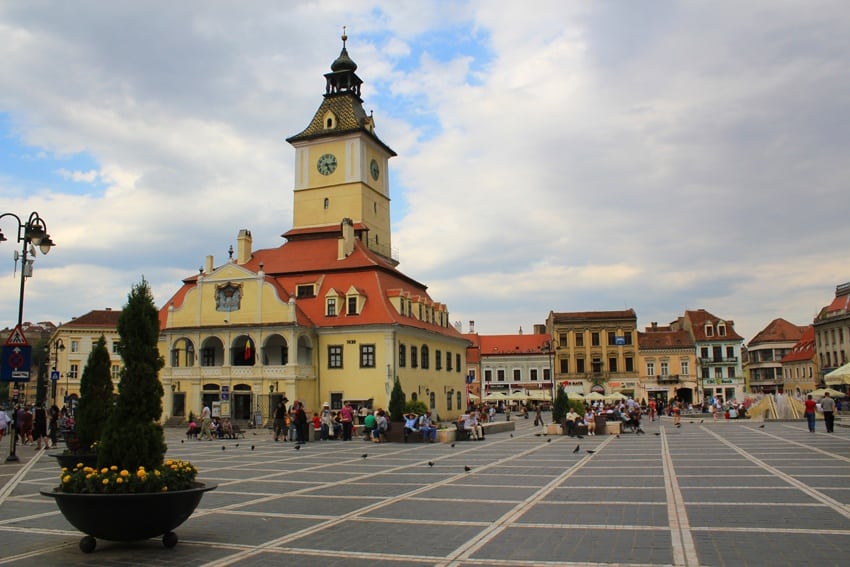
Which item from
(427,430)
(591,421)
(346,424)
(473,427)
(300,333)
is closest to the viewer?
(427,430)

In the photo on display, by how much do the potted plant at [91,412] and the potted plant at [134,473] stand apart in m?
4.56

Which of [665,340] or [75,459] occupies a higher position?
[665,340]

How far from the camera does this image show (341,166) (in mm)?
59094

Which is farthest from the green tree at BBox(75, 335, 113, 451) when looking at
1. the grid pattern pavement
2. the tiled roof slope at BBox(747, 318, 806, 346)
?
the tiled roof slope at BBox(747, 318, 806, 346)

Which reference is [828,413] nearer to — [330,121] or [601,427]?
[601,427]

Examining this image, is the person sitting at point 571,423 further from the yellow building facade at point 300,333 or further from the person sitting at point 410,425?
the yellow building facade at point 300,333

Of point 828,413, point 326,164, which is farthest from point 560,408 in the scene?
point 326,164

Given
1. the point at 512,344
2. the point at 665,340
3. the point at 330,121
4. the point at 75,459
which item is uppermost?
the point at 330,121

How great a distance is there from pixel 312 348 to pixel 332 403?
3729 millimetres

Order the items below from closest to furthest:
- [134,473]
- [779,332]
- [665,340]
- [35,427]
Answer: [134,473] < [35,427] < [665,340] < [779,332]

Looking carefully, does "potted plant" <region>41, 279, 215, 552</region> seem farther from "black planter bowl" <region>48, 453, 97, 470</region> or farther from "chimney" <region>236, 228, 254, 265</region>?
"chimney" <region>236, 228, 254, 265</region>

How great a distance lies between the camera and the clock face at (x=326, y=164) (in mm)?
59500

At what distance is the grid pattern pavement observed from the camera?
8.74 meters

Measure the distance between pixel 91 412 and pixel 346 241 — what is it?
36.6 meters
